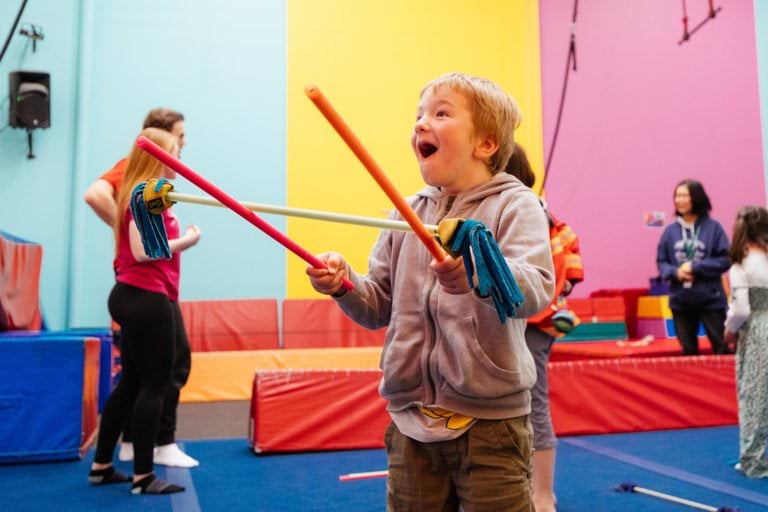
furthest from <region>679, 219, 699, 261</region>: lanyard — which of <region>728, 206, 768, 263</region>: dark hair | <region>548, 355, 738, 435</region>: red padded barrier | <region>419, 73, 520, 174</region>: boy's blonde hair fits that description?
<region>419, 73, 520, 174</region>: boy's blonde hair

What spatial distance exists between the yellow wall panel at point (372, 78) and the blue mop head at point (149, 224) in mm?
4779

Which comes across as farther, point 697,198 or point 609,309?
point 609,309

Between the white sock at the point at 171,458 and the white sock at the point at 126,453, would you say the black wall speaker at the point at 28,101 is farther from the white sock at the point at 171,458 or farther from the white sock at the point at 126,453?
the white sock at the point at 171,458

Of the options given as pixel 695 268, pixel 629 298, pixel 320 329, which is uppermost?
pixel 695 268

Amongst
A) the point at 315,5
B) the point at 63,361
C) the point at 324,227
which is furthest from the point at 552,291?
the point at 315,5

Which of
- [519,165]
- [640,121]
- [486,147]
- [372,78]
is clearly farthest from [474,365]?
[640,121]

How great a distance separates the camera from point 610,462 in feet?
9.00

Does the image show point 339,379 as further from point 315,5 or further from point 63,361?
point 315,5

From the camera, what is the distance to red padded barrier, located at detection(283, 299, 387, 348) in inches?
219

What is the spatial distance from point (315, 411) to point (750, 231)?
6.03ft

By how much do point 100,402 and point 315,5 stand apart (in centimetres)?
384

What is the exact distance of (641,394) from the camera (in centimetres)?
343

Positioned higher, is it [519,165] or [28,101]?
[28,101]

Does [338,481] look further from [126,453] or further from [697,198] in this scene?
[697,198]
